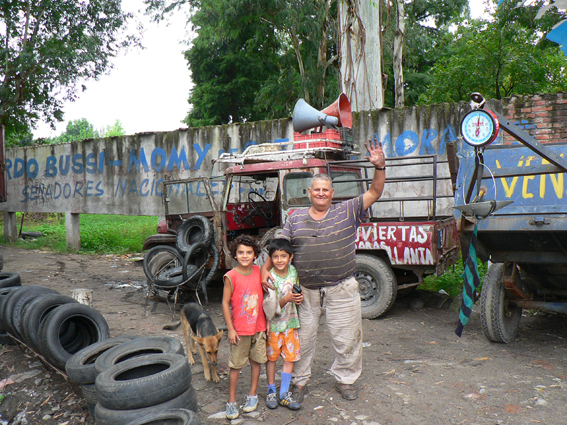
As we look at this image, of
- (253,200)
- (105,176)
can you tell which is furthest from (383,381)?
(105,176)

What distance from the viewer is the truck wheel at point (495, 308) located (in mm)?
4590

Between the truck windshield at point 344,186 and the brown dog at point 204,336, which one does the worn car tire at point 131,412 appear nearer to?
the brown dog at point 204,336

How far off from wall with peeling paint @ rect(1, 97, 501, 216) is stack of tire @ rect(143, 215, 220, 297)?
117 cm

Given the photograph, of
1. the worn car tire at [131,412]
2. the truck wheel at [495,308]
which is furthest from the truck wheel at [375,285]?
the worn car tire at [131,412]

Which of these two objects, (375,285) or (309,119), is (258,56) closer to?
(309,119)

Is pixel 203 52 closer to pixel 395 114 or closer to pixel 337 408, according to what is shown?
A: pixel 395 114

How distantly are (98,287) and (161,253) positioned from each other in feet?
6.49

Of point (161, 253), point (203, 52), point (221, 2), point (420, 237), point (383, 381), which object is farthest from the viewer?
point (203, 52)

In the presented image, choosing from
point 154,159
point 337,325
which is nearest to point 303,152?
point 337,325

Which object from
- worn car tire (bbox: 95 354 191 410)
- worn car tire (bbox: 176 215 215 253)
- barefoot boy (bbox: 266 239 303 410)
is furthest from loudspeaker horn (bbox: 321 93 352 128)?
worn car tire (bbox: 95 354 191 410)

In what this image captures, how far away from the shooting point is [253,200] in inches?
275

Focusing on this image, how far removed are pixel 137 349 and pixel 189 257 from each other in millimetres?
2494

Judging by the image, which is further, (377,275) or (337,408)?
(377,275)

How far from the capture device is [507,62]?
1420 centimetres
